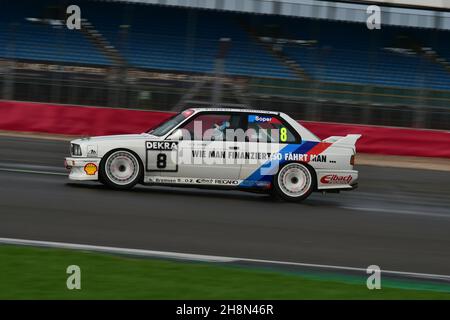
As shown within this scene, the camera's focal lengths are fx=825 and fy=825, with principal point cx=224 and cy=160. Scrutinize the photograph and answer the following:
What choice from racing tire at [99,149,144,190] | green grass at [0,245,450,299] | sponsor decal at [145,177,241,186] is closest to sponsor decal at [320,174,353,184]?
sponsor decal at [145,177,241,186]

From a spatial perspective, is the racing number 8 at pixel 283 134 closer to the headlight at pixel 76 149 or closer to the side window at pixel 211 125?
the side window at pixel 211 125

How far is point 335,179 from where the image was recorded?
12.0 metres

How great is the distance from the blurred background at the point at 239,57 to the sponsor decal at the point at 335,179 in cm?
974

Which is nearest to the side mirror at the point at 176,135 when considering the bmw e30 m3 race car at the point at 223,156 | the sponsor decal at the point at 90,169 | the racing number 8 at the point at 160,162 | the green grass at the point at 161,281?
the bmw e30 m3 race car at the point at 223,156

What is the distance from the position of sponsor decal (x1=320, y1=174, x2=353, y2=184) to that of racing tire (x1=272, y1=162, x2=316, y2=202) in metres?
0.17

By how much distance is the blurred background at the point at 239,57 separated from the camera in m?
21.8

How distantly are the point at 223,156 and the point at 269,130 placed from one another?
0.80m

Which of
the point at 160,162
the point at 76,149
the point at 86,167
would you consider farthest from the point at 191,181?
the point at 76,149

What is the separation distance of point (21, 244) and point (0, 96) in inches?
557

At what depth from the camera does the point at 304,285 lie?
23.0ft

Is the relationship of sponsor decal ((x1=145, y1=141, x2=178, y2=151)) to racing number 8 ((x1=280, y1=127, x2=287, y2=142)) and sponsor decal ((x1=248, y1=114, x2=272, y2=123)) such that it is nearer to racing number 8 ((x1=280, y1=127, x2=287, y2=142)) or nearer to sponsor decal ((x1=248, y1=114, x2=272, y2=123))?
sponsor decal ((x1=248, y1=114, x2=272, y2=123))

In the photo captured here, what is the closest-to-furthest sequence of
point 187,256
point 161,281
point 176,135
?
point 161,281, point 187,256, point 176,135

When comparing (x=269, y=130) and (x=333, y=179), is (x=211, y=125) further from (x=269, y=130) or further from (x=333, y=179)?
(x=333, y=179)
